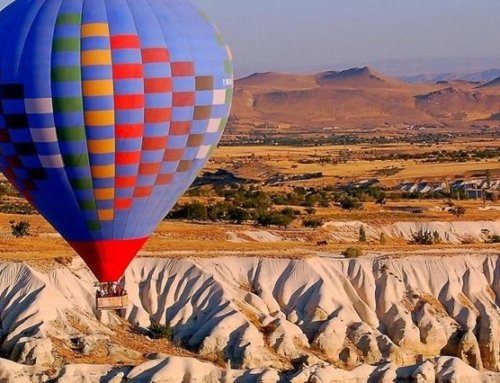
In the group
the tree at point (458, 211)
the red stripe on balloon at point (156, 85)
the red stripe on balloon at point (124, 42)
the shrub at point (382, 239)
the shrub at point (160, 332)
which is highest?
the red stripe on balloon at point (124, 42)

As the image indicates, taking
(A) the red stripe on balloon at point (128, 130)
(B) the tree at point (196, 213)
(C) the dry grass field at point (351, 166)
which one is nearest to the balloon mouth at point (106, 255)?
(A) the red stripe on balloon at point (128, 130)

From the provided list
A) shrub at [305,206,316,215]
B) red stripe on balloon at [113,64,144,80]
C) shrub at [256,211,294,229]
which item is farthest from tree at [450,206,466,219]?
red stripe on balloon at [113,64,144,80]

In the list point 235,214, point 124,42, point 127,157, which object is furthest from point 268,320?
point 235,214

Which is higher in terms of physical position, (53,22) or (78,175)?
(53,22)

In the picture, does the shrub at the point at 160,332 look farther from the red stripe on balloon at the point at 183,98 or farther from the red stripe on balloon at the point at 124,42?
the red stripe on balloon at the point at 124,42

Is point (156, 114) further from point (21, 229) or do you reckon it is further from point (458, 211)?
point (458, 211)

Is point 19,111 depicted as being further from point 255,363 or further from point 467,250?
point 467,250

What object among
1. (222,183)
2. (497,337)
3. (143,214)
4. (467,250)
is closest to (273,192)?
(222,183)
